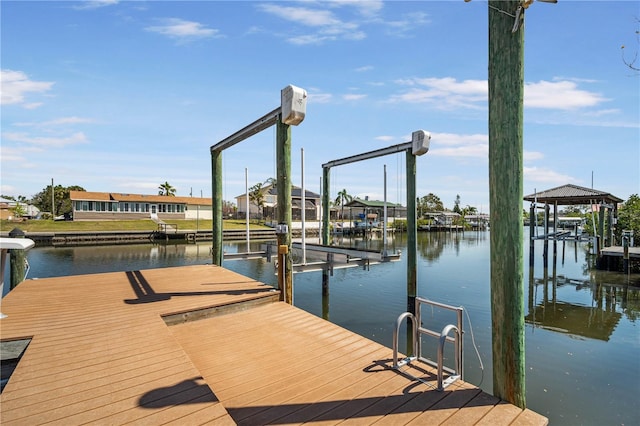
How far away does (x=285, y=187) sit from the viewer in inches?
298

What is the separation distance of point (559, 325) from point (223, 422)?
1239 centimetres

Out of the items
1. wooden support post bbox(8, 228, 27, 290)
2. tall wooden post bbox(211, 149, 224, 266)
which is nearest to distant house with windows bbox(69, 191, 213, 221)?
tall wooden post bbox(211, 149, 224, 266)

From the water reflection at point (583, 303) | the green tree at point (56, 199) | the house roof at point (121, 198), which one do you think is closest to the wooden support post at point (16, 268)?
the water reflection at point (583, 303)

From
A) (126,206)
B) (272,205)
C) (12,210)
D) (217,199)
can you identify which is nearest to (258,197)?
(272,205)

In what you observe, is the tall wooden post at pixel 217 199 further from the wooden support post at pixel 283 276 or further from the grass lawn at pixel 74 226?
the grass lawn at pixel 74 226

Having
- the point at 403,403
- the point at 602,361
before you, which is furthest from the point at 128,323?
the point at 602,361

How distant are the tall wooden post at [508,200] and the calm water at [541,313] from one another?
3506 mm

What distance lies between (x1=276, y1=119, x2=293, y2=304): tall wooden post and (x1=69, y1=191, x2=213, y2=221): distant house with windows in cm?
4431

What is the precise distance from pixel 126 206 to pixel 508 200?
5594cm

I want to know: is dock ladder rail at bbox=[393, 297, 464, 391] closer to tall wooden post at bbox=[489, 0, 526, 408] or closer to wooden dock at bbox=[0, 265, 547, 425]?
wooden dock at bbox=[0, 265, 547, 425]

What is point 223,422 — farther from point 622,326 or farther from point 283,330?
point 622,326

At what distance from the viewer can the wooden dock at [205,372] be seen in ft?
10.6

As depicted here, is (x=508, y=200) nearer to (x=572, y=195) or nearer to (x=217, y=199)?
(x=217, y=199)

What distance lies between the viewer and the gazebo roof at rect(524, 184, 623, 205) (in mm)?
21644
